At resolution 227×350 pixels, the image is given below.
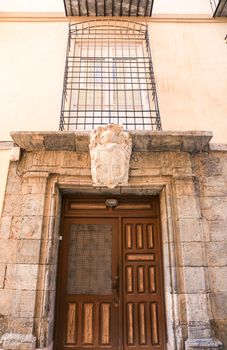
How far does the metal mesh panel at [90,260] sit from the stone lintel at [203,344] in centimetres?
114

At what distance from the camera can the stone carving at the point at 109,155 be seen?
12.1ft

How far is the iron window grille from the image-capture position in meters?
4.54

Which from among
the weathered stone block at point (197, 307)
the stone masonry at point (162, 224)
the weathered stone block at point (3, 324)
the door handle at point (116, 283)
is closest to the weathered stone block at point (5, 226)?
the stone masonry at point (162, 224)

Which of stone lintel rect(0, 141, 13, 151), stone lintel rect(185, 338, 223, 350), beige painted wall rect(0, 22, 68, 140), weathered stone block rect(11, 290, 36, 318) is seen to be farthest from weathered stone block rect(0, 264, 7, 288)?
stone lintel rect(185, 338, 223, 350)

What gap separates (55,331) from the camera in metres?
3.47

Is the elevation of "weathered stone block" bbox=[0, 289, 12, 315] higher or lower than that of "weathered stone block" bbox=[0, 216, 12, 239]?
lower

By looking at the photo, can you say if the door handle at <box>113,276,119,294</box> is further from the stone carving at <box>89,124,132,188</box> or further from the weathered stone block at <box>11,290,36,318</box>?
the stone carving at <box>89,124,132,188</box>

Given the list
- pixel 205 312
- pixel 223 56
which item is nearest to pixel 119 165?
pixel 205 312

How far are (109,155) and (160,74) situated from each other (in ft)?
7.00

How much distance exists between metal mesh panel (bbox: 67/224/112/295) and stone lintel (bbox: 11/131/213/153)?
121 cm

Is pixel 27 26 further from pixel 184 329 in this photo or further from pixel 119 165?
pixel 184 329

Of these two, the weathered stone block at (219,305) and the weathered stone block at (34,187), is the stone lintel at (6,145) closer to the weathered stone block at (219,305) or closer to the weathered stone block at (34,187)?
the weathered stone block at (34,187)

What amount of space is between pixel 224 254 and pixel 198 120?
2.15 meters

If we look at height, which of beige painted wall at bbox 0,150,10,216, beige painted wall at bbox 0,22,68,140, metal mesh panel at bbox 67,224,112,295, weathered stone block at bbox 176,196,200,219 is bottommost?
metal mesh panel at bbox 67,224,112,295
